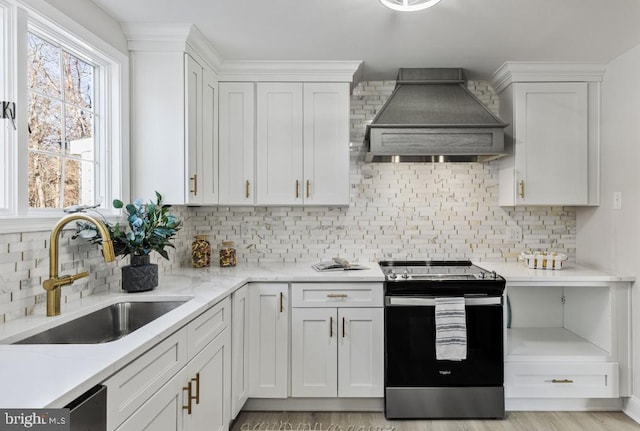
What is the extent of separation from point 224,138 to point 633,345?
316cm

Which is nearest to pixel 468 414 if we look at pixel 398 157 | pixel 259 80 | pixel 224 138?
pixel 398 157

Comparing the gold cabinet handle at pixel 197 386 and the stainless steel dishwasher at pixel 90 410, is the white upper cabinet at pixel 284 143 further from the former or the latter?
the stainless steel dishwasher at pixel 90 410

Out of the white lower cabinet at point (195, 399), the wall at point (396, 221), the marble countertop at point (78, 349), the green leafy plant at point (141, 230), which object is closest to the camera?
the marble countertop at point (78, 349)

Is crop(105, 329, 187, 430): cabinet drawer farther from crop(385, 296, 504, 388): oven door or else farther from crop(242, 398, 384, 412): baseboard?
crop(385, 296, 504, 388): oven door

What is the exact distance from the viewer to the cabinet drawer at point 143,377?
1.15 metres

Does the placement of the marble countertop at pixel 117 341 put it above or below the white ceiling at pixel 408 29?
below

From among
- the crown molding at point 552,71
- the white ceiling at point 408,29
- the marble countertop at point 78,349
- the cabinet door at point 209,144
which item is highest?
the white ceiling at point 408,29

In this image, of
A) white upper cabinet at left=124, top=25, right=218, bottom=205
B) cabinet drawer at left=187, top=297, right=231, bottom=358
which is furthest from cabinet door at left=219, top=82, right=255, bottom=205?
cabinet drawer at left=187, top=297, right=231, bottom=358

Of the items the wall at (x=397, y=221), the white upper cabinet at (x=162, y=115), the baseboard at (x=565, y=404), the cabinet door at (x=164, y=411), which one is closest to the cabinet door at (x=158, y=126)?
the white upper cabinet at (x=162, y=115)

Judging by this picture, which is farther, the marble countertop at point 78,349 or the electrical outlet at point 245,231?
the electrical outlet at point 245,231

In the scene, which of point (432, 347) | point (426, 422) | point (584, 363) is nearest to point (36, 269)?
point (432, 347)

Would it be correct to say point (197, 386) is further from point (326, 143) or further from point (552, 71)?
point (552, 71)

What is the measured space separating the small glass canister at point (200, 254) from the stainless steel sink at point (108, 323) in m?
1.09

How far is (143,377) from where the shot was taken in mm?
1317
